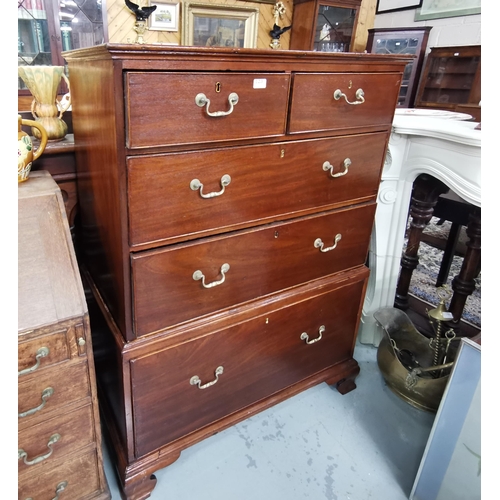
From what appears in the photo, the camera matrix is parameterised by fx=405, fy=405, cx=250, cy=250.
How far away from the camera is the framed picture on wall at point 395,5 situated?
12.3 ft

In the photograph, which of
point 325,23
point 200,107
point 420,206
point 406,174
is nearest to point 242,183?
point 200,107

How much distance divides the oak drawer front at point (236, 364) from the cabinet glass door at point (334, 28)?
3.47 m

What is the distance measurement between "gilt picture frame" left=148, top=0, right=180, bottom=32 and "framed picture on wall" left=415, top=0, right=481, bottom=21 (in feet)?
7.24

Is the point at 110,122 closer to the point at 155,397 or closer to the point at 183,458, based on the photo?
the point at 155,397

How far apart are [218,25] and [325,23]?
1054 mm

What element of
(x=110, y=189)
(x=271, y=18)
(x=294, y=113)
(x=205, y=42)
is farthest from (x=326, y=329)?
(x=271, y=18)

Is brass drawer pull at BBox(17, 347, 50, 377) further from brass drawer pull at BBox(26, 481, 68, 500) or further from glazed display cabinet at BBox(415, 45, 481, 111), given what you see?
glazed display cabinet at BBox(415, 45, 481, 111)

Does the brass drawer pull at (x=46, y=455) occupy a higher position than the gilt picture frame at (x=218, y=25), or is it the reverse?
the gilt picture frame at (x=218, y=25)

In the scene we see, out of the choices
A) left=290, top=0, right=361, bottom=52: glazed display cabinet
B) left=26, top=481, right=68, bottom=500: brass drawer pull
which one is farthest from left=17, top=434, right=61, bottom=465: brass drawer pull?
left=290, top=0, right=361, bottom=52: glazed display cabinet

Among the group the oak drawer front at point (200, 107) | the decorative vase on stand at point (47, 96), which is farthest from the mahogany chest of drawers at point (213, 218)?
the decorative vase on stand at point (47, 96)

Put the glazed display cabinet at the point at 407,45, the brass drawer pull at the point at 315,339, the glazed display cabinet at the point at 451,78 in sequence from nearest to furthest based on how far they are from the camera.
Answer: the brass drawer pull at the point at 315,339 → the glazed display cabinet at the point at 451,78 → the glazed display cabinet at the point at 407,45

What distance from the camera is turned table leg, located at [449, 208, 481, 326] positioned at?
154 cm

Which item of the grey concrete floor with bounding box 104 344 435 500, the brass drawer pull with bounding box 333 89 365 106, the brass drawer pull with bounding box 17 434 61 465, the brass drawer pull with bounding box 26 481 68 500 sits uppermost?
the brass drawer pull with bounding box 333 89 365 106

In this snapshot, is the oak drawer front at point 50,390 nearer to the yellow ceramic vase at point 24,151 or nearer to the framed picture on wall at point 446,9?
the yellow ceramic vase at point 24,151
